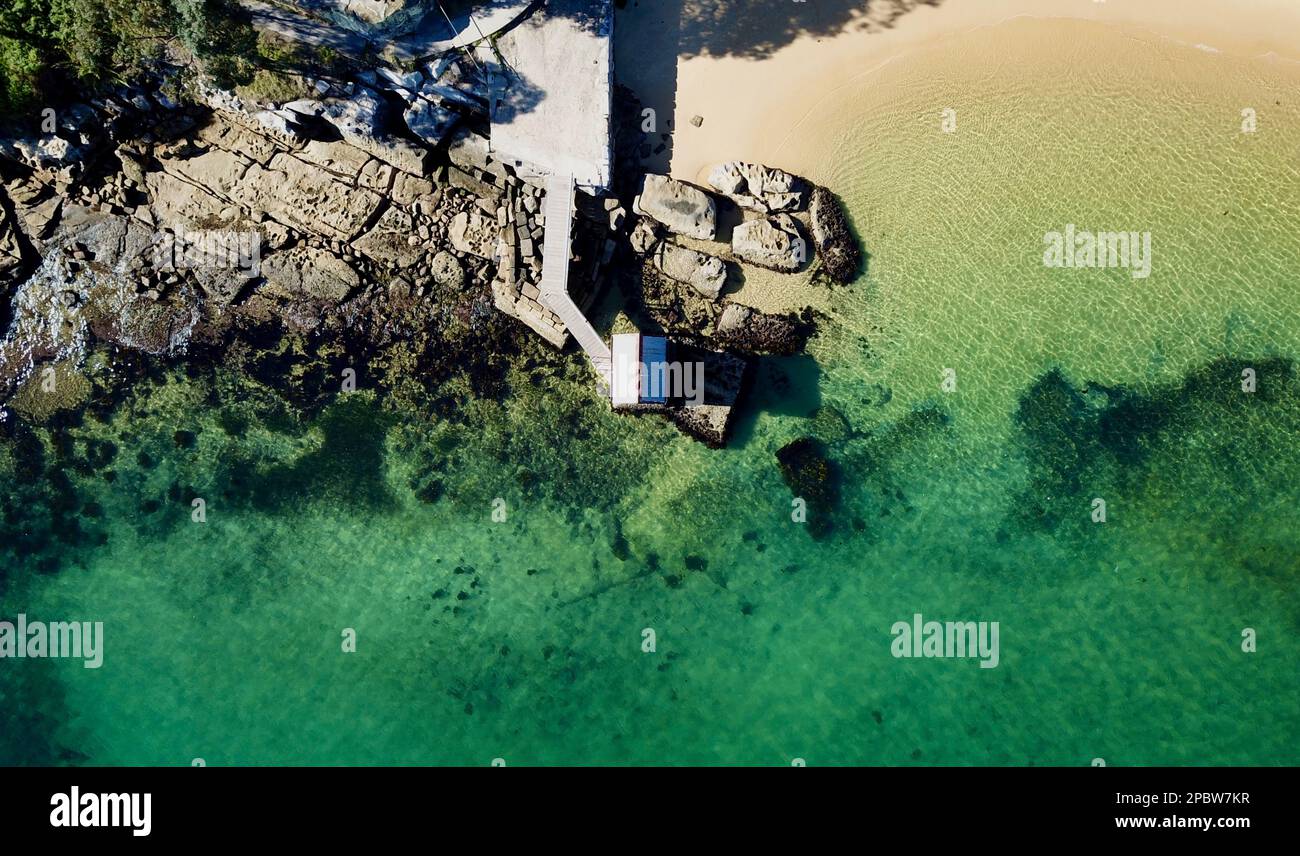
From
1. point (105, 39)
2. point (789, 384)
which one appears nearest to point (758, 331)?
point (789, 384)

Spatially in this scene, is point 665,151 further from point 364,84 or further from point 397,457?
point 397,457

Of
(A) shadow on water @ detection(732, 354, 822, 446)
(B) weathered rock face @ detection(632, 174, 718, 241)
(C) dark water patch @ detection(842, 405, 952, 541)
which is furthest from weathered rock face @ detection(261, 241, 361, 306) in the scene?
(C) dark water patch @ detection(842, 405, 952, 541)

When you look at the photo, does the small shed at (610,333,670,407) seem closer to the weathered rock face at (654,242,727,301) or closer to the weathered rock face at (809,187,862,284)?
the weathered rock face at (654,242,727,301)

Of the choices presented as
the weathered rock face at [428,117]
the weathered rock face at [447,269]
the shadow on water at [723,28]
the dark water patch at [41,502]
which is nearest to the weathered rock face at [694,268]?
the shadow on water at [723,28]

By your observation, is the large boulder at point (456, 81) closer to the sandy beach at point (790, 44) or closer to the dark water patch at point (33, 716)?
the sandy beach at point (790, 44)

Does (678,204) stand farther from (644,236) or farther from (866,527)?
(866,527)
